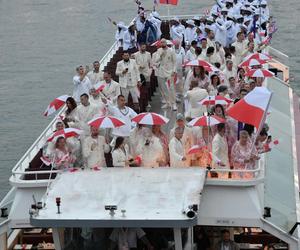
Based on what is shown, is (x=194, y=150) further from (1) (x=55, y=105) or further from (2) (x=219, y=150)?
(1) (x=55, y=105)

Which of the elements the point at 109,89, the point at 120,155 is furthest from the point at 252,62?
the point at 120,155

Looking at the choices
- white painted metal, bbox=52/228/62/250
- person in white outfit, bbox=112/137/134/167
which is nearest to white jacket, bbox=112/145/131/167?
person in white outfit, bbox=112/137/134/167

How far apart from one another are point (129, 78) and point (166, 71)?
0.96 meters

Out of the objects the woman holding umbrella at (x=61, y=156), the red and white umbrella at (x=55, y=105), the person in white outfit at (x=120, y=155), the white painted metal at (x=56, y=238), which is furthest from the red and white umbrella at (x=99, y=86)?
the white painted metal at (x=56, y=238)

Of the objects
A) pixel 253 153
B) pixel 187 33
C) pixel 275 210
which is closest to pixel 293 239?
pixel 275 210

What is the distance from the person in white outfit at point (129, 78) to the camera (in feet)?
52.6

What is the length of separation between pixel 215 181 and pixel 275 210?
992 millimetres

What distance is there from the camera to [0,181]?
2208cm

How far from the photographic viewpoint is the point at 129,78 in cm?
1612

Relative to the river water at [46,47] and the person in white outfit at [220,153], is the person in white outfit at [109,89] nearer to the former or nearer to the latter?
the person in white outfit at [220,153]

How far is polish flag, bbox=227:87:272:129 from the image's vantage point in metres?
11.3

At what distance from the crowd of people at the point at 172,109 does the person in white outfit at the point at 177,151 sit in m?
0.01

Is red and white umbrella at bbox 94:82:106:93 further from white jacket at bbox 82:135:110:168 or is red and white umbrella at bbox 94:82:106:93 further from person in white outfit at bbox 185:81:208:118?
white jacket at bbox 82:135:110:168

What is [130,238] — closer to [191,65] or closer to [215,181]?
[215,181]
